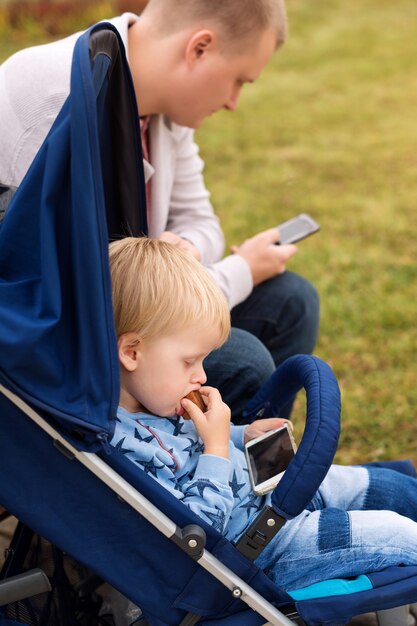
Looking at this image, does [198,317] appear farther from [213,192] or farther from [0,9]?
[0,9]

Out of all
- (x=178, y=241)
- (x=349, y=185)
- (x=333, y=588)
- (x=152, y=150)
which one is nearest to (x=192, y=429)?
(x=333, y=588)

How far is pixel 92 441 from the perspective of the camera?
1.56m

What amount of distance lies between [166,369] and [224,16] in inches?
40.9

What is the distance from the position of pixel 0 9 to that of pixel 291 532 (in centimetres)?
827

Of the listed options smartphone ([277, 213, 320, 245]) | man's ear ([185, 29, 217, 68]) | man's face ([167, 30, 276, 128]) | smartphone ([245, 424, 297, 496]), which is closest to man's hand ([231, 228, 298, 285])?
smartphone ([277, 213, 320, 245])

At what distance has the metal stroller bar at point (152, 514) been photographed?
5.28 ft

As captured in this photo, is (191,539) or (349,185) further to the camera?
(349,185)

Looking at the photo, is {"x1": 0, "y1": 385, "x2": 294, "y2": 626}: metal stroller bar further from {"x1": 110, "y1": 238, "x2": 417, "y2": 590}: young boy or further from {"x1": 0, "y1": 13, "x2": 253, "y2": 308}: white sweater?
{"x1": 0, "y1": 13, "x2": 253, "y2": 308}: white sweater

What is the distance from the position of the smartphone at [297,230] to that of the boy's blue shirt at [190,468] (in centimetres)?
104

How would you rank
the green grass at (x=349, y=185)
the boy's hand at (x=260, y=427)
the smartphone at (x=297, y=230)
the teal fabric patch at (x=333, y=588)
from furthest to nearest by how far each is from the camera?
the green grass at (x=349, y=185) < the smartphone at (x=297, y=230) < the boy's hand at (x=260, y=427) < the teal fabric patch at (x=333, y=588)

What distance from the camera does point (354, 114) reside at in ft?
22.5

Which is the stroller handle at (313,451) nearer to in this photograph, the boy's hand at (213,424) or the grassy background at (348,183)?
the boy's hand at (213,424)

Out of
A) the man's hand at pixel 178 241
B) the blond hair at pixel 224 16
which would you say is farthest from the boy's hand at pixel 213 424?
the blond hair at pixel 224 16

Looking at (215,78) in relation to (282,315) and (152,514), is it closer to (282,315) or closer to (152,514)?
(282,315)
